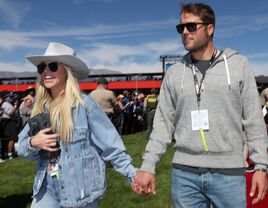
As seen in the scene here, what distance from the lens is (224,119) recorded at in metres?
2.71

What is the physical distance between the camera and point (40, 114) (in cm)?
304

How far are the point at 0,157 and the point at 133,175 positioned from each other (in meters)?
9.09

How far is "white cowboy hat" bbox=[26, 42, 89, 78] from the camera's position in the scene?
10.1 feet

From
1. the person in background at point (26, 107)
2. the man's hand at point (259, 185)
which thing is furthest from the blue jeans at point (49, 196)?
the person in background at point (26, 107)

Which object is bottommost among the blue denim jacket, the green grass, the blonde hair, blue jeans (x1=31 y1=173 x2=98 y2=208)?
the green grass

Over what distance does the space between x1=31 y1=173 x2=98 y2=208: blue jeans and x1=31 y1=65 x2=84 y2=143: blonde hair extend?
12.4 inches

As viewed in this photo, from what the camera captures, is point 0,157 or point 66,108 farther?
point 0,157

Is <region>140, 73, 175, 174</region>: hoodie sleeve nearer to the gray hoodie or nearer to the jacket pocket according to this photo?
the gray hoodie

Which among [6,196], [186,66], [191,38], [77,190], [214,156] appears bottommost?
[6,196]

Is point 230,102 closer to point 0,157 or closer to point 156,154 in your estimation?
point 156,154

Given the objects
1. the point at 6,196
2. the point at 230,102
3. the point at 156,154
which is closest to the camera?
the point at 230,102

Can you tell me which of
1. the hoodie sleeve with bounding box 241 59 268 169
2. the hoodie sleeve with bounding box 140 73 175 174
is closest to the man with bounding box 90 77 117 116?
the hoodie sleeve with bounding box 140 73 175 174

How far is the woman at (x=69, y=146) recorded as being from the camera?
9.46 ft

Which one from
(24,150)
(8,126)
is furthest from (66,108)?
(8,126)
